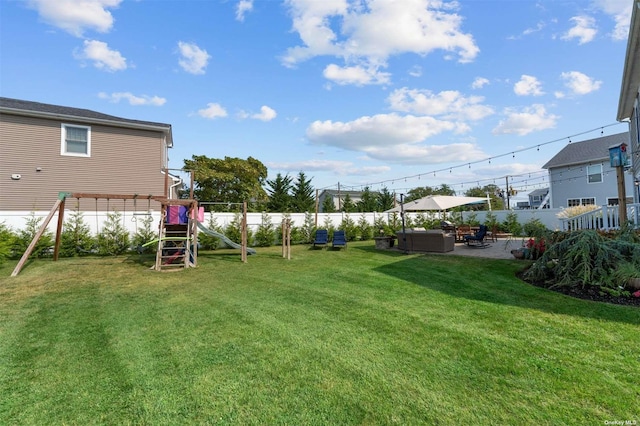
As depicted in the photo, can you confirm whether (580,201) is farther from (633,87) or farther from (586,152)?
(633,87)

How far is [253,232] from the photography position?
45.0 ft

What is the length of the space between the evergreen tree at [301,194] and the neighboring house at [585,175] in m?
17.8

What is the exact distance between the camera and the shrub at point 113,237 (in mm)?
10539

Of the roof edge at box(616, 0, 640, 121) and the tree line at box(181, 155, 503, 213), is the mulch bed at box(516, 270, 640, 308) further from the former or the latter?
the tree line at box(181, 155, 503, 213)

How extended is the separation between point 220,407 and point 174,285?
14.7 ft

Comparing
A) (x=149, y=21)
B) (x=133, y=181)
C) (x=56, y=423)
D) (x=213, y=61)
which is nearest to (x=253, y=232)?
(x=133, y=181)

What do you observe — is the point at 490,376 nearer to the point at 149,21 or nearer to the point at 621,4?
the point at 621,4

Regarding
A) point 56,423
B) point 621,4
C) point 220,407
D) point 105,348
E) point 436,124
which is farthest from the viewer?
point 436,124

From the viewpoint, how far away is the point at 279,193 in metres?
23.0

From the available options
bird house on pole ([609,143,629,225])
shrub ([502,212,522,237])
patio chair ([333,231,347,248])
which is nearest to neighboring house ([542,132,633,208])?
shrub ([502,212,522,237])

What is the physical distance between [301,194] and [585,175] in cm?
1954

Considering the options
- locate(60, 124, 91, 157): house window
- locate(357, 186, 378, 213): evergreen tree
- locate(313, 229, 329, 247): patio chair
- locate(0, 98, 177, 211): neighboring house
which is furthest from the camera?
locate(357, 186, 378, 213): evergreen tree

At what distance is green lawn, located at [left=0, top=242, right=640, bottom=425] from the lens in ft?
6.75

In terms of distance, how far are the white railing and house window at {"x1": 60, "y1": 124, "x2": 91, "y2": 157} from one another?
1672 cm
